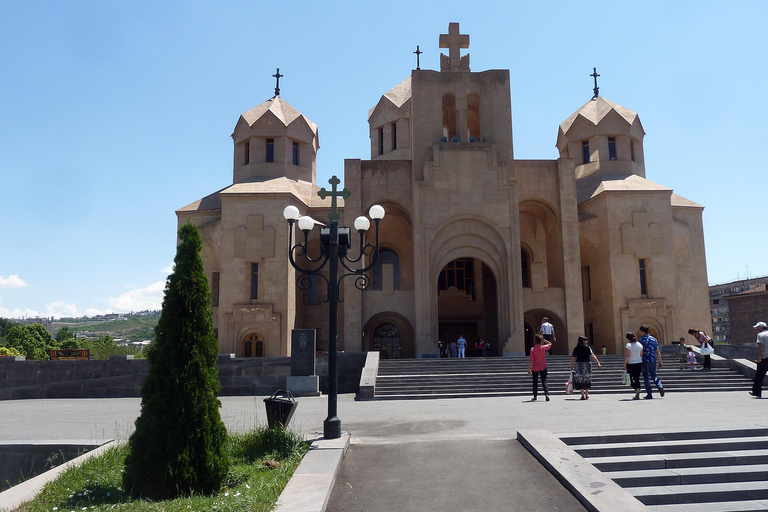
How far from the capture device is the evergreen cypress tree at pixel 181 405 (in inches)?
225

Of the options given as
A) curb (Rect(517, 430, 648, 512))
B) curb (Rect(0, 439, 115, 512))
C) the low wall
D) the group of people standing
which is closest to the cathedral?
the group of people standing

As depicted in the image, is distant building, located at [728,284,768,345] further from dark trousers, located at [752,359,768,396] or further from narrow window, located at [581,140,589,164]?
dark trousers, located at [752,359,768,396]

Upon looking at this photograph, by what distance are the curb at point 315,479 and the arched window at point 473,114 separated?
861 inches

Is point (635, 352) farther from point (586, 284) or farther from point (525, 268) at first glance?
point (525, 268)

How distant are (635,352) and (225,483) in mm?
9605

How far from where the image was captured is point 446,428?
9234mm

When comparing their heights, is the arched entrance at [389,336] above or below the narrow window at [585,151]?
below

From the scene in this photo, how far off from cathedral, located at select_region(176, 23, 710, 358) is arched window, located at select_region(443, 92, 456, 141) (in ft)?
0.37

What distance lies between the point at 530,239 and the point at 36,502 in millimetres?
26894

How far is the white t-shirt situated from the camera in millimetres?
12516

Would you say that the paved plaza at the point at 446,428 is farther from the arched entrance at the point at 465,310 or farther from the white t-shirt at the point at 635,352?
the arched entrance at the point at 465,310

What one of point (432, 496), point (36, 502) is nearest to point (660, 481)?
point (432, 496)

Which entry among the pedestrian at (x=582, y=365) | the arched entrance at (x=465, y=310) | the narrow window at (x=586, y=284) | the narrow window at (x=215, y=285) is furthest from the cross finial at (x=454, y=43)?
the pedestrian at (x=582, y=365)

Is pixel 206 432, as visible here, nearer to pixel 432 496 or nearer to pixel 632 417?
pixel 432 496
